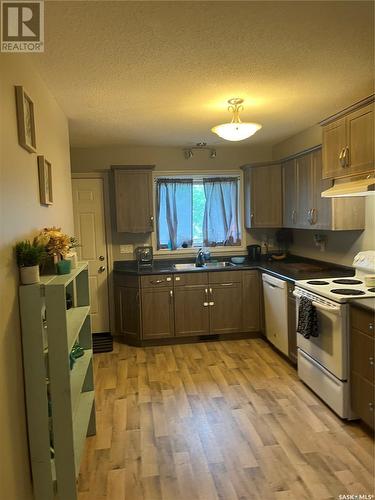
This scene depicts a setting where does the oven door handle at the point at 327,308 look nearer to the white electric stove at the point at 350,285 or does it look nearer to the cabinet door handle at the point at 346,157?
the white electric stove at the point at 350,285

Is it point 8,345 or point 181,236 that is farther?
point 181,236

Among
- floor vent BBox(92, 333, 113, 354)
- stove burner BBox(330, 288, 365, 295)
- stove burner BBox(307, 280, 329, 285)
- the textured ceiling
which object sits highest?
the textured ceiling

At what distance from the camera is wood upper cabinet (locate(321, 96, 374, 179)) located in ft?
8.61

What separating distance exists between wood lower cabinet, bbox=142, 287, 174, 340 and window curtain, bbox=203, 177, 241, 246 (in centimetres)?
117

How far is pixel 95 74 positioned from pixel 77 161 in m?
2.46

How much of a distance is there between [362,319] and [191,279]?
2262mm

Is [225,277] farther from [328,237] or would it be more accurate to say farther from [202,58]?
[202,58]

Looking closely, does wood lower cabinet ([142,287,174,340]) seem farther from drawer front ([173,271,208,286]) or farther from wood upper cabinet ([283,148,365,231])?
wood upper cabinet ([283,148,365,231])

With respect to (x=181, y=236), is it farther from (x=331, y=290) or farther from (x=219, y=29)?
(x=219, y=29)


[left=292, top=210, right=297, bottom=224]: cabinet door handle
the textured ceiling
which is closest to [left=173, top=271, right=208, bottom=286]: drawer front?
[left=292, top=210, right=297, bottom=224]: cabinet door handle

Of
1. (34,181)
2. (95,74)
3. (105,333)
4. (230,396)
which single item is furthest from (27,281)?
(105,333)

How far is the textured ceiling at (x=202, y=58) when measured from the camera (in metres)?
1.80

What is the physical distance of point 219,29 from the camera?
6.35ft

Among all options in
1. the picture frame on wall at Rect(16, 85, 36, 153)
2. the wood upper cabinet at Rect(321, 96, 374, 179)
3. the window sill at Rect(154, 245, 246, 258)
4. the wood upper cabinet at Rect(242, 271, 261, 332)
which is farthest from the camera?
the window sill at Rect(154, 245, 246, 258)
